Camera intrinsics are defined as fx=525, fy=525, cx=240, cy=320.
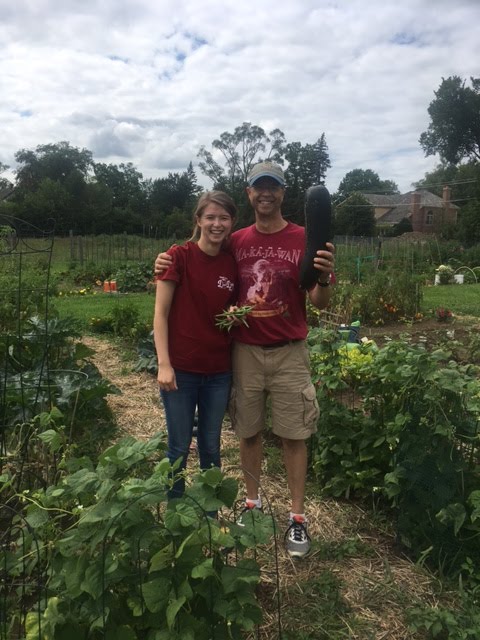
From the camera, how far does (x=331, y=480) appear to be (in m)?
3.35

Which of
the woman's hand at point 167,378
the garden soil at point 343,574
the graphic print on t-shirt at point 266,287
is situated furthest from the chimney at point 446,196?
the woman's hand at point 167,378

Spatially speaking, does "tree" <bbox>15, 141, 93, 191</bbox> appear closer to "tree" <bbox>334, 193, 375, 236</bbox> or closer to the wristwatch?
"tree" <bbox>334, 193, 375, 236</bbox>

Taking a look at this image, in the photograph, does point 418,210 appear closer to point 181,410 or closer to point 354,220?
point 354,220

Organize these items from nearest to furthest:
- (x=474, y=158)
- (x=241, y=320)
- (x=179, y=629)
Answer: (x=179, y=629) < (x=241, y=320) < (x=474, y=158)

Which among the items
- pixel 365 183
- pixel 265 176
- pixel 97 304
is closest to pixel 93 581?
pixel 265 176

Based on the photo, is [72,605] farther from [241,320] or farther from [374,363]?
[374,363]

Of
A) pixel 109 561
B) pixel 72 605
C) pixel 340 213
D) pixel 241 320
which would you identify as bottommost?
pixel 72 605

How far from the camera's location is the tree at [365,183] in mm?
89688

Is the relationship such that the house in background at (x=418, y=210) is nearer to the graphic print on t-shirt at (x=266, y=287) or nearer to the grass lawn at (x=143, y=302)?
the grass lawn at (x=143, y=302)

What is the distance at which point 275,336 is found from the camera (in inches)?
105

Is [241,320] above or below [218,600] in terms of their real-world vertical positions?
above

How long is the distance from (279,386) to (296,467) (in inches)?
18.4

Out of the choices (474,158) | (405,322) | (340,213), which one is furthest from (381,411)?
(474,158)

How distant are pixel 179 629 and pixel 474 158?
6613 cm
